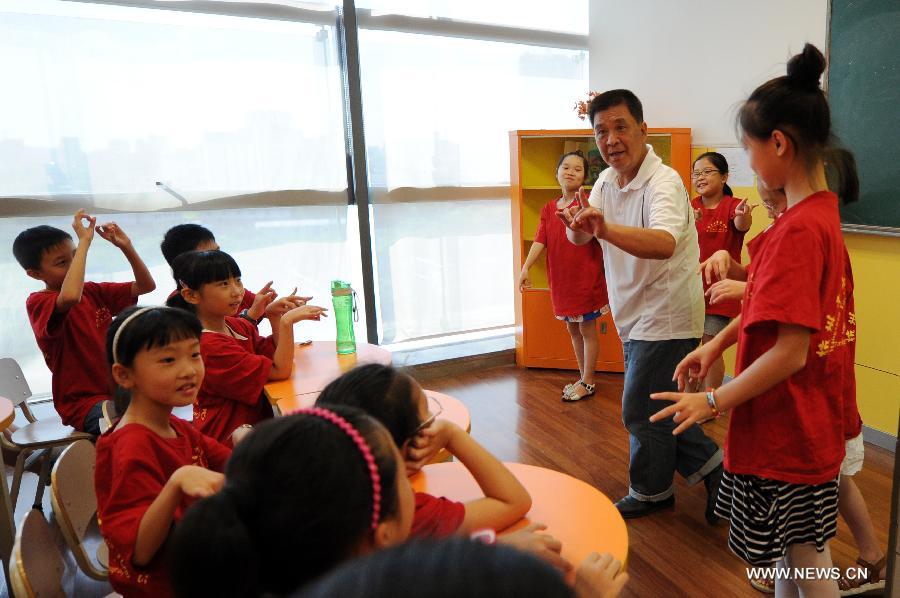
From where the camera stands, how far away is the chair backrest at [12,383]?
286 cm

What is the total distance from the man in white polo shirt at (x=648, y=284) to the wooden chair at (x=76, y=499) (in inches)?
63.4

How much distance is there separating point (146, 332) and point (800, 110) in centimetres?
154

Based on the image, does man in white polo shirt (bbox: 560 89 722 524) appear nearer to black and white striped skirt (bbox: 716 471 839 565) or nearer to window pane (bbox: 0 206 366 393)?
black and white striped skirt (bbox: 716 471 839 565)

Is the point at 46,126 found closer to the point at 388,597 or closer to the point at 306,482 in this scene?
the point at 306,482

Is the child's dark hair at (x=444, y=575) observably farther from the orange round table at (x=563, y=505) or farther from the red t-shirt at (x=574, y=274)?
the red t-shirt at (x=574, y=274)

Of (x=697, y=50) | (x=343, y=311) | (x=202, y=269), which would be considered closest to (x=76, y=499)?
(x=202, y=269)

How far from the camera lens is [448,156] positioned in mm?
4566

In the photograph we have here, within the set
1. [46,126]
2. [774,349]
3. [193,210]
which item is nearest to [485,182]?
[193,210]

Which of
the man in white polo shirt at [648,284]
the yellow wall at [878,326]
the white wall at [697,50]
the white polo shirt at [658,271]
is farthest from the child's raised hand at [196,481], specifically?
the white wall at [697,50]

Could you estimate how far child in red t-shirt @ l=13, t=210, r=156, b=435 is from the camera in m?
2.54

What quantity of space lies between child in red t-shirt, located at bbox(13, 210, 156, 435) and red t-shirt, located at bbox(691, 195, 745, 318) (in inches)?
120

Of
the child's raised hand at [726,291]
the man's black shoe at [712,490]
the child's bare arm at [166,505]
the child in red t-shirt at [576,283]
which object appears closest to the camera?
the child's bare arm at [166,505]

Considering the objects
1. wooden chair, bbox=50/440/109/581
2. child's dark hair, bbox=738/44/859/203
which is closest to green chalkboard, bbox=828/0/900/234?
child's dark hair, bbox=738/44/859/203

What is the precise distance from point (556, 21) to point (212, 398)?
404 cm
